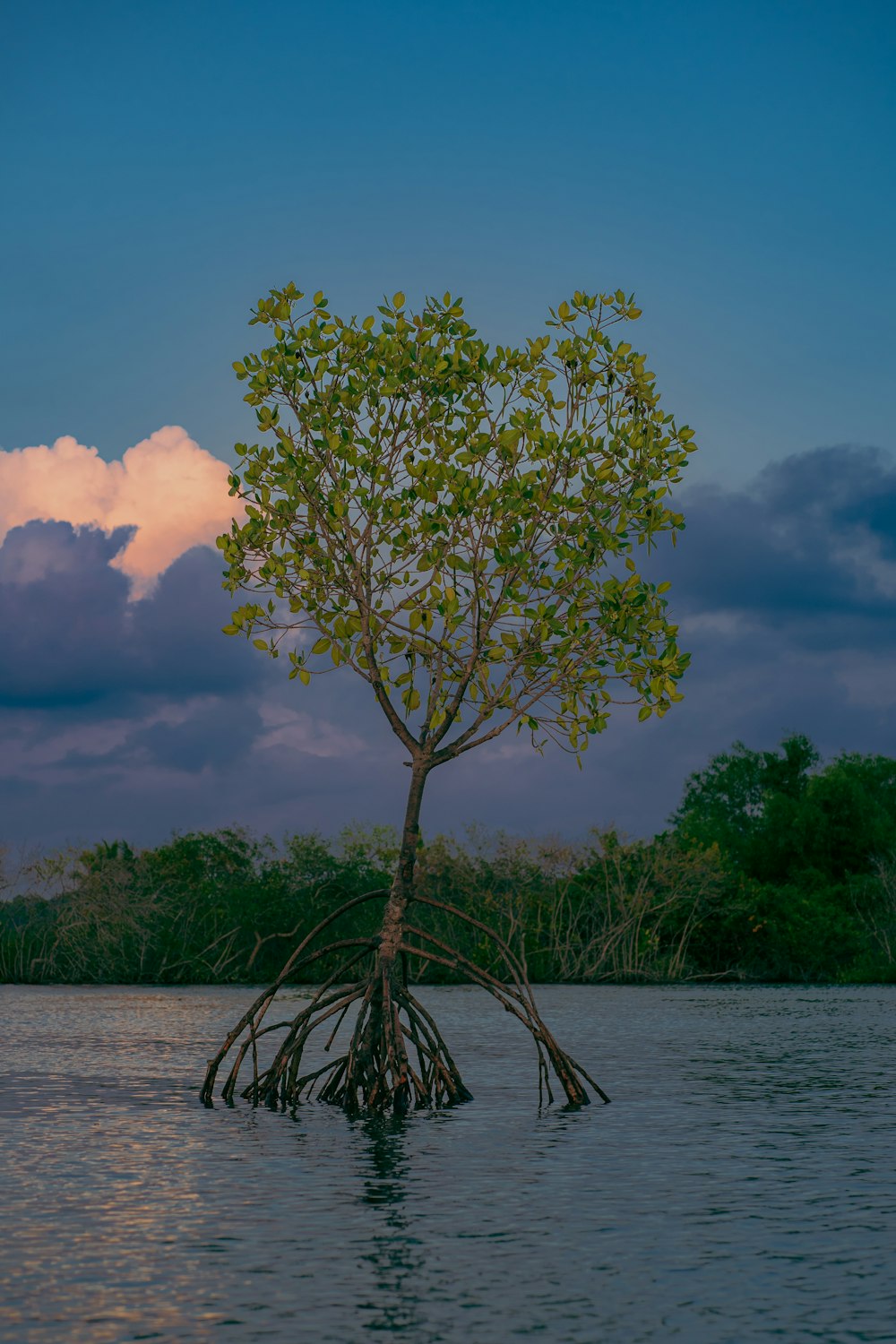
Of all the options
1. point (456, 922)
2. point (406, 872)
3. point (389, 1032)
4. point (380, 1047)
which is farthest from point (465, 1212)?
point (456, 922)

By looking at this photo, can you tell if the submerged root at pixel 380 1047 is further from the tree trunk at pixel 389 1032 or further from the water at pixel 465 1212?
the water at pixel 465 1212

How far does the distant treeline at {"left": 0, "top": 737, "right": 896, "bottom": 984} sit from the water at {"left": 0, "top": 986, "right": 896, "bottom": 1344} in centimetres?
2552

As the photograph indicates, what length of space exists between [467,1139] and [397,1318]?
24.8 ft

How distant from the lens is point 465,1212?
478 inches

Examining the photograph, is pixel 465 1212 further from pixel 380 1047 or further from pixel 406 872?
pixel 406 872

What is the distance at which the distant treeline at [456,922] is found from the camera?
49.4 metres

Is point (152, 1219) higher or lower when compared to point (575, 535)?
lower

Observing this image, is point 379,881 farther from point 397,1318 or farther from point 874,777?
point 874,777

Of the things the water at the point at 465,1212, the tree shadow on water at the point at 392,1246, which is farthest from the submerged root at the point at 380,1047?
the tree shadow on water at the point at 392,1246

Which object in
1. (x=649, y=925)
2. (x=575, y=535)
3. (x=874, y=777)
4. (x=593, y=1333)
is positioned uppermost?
(x=874, y=777)

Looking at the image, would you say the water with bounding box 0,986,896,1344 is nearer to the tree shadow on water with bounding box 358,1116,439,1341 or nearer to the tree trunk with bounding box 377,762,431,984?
the tree shadow on water with bounding box 358,1116,439,1341

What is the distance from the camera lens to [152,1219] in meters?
11.9

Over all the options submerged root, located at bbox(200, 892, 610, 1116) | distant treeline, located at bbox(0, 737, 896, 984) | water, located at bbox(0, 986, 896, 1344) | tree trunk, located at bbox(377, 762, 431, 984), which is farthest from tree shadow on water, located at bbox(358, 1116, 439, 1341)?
distant treeline, located at bbox(0, 737, 896, 984)

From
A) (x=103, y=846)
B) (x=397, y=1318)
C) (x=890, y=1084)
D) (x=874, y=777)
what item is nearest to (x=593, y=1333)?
(x=397, y=1318)
